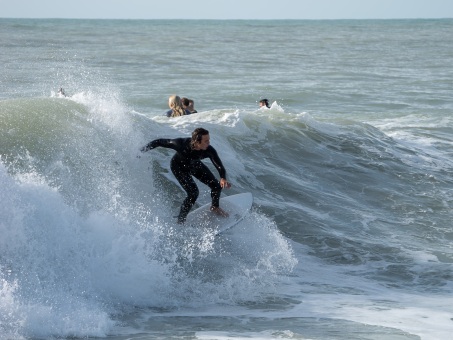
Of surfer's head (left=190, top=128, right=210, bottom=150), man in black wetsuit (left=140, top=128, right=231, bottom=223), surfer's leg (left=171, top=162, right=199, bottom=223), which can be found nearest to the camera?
surfer's head (left=190, top=128, right=210, bottom=150)

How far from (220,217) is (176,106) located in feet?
18.5

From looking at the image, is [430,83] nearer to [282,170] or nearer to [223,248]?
[282,170]

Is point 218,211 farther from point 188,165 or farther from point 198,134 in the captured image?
point 198,134

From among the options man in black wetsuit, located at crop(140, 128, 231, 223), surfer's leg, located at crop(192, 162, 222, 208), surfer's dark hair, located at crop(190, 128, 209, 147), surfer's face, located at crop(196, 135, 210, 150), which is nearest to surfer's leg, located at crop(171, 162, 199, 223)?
man in black wetsuit, located at crop(140, 128, 231, 223)

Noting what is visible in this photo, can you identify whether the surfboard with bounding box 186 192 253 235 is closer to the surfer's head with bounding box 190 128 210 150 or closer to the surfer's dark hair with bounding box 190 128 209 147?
the surfer's head with bounding box 190 128 210 150

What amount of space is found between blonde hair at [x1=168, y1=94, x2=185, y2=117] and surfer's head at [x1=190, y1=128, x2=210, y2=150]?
5778 mm

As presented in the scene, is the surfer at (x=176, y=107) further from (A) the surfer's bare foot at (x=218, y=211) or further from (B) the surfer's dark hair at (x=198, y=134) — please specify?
(B) the surfer's dark hair at (x=198, y=134)

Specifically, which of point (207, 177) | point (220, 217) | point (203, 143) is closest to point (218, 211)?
point (220, 217)

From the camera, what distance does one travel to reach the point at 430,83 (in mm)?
32344

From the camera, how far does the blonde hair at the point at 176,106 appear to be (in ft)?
51.0

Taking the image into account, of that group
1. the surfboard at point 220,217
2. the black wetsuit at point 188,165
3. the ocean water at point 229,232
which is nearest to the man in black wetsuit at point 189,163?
the black wetsuit at point 188,165

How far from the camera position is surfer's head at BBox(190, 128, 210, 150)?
9727mm

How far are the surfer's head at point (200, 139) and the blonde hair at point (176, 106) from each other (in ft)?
19.0

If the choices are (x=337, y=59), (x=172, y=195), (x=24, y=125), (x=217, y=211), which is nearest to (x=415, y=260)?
(x=217, y=211)
